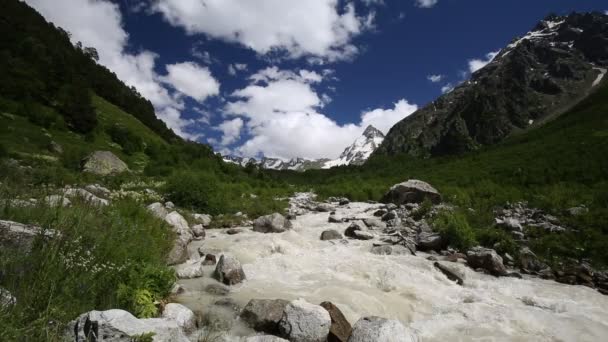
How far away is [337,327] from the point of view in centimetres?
535

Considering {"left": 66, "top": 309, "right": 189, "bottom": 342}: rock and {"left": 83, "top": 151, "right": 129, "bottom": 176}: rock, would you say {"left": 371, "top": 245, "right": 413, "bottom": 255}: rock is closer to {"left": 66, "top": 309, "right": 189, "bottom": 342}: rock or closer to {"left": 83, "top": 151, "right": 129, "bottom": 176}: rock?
{"left": 66, "top": 309, "right": 189, "bottom": 342}: rock

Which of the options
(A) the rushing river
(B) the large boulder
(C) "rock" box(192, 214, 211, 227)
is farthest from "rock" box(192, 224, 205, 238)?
(B) the large boulder

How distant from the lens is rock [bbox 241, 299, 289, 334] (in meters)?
5.42

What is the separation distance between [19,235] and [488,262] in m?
10.6

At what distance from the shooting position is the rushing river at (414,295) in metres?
6.21

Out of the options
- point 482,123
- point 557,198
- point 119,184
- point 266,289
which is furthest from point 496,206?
point 482,123

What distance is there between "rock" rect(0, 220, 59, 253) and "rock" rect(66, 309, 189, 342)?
1.34 metres

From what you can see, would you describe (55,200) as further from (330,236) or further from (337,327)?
(330,236)

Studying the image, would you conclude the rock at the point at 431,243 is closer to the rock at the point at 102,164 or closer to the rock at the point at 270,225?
the rock at the point at 270,225

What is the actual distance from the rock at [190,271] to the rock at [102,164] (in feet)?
60.3

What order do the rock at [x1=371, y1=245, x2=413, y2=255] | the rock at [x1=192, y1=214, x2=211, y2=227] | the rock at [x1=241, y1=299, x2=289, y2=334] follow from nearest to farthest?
the rock at [x1=241, y1=299, x2=289, y2=334] → the rock at [x1=371, y1=245, x2=413, y2=255] → the rock at [x1=192, y1=214, x2=211, y2=227]

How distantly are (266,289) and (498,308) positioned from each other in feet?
16.3

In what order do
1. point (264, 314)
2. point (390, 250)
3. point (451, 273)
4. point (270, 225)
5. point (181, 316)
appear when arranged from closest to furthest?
point (181, 316), point (264, 314), point (451, 273), point (390, 250), point (270, 225)

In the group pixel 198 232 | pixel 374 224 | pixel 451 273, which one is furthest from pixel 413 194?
pixel 198 232
